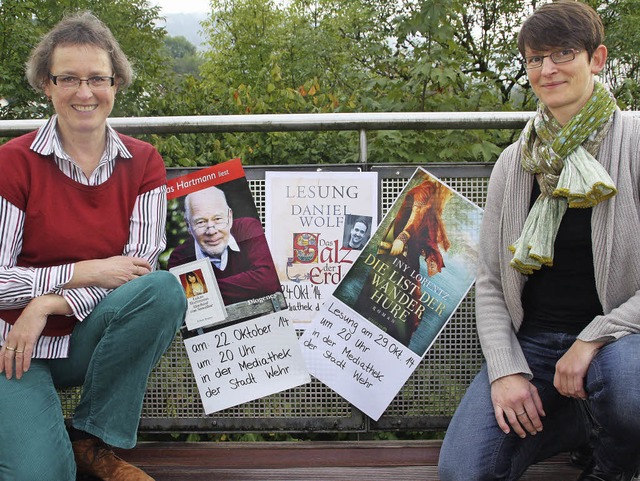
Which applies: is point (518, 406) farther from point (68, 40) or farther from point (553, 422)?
point (68, 40)

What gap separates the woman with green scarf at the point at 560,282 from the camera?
230 centimetres

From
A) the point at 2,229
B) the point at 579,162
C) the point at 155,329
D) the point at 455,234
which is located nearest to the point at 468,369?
the point at 455,234

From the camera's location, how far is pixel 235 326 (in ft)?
9.46

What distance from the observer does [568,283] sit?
247 centimetres

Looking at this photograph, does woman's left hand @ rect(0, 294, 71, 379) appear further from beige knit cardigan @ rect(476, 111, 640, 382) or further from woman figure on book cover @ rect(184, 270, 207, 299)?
beige knit cardigan @ rect(476, 111, 640, 382)

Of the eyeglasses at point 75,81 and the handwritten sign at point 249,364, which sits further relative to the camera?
the handwritten sign at point 249,364

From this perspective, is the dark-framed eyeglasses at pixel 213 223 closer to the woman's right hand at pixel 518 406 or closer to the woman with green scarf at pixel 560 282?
the woman with green scarf at pixel 560 282

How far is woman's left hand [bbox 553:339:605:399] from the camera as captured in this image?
230 cm

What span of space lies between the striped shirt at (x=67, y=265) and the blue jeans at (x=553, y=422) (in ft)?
3.97

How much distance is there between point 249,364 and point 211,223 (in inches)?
22.1

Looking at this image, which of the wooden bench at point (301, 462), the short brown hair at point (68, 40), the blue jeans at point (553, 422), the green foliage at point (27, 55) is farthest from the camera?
the green foliage at point (27, 55)

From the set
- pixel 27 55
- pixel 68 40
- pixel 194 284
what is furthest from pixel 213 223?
pixel 27 55

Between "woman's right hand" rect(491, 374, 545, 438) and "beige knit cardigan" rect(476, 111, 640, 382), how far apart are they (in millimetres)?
38

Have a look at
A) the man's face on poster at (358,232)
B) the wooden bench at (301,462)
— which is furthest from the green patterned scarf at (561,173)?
the wooden bench at (301,462)
